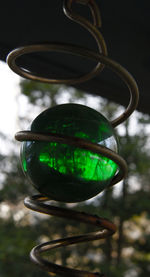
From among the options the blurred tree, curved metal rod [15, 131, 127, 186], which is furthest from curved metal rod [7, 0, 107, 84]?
the blurred tree

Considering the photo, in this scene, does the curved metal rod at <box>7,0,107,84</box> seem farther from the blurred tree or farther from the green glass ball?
the blurred tree

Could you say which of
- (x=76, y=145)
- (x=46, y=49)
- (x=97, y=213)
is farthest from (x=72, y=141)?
(x=97, y=213)

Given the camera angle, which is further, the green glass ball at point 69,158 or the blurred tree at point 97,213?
the blurred tree at point 97,213

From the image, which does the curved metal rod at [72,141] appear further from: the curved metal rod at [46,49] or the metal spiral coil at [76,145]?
the curved metal rod at [46,49]

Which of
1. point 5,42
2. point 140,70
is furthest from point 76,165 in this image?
point 140,70

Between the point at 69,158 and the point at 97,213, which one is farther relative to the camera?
the point at 97,213

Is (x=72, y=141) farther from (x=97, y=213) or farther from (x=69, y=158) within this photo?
(x=97, y=213)

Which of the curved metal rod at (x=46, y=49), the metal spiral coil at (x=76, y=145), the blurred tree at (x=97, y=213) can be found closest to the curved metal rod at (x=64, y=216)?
the metal spiral coil at (x=76, y=145)

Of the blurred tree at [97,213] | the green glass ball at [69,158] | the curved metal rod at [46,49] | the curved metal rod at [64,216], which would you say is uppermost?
the curved metal rod at [46,49]

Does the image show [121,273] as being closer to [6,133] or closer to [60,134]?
[6,133]
